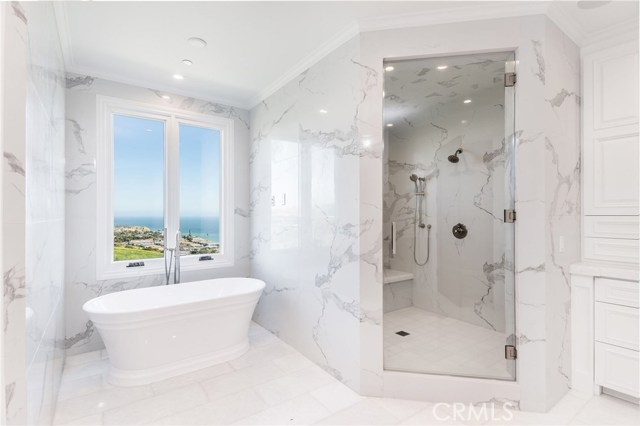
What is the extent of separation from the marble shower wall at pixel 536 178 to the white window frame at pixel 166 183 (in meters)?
2.25

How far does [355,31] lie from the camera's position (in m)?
2.24

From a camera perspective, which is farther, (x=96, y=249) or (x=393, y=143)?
(x=96, y=249)

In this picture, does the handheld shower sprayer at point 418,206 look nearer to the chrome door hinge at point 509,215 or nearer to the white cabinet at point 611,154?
the chrome door hinge at point 509,215

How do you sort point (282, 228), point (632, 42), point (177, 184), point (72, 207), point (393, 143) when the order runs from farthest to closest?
point (177, 184) → point (282, 228) → point (72, 207) → point (393, 143) → point (632, 42)

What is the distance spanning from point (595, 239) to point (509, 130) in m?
1.04

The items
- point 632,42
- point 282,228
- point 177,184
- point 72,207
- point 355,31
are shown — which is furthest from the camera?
point 177,184

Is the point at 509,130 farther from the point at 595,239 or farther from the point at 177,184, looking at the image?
the point at 177,184

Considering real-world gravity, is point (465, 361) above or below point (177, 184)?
below

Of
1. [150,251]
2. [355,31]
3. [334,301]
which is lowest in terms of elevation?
[334,301]

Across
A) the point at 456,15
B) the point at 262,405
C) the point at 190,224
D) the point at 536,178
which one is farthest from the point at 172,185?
the point at 536,178

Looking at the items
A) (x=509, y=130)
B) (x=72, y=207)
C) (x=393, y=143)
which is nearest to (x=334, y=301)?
(x=393, y=143)

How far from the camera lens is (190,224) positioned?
3535 millimetres

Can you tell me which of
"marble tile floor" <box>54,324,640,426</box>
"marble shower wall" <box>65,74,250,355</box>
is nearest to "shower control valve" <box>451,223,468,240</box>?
"marble tile floor" <box>54,324,640,426</box>

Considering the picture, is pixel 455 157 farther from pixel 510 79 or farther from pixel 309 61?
pixel 309 61
